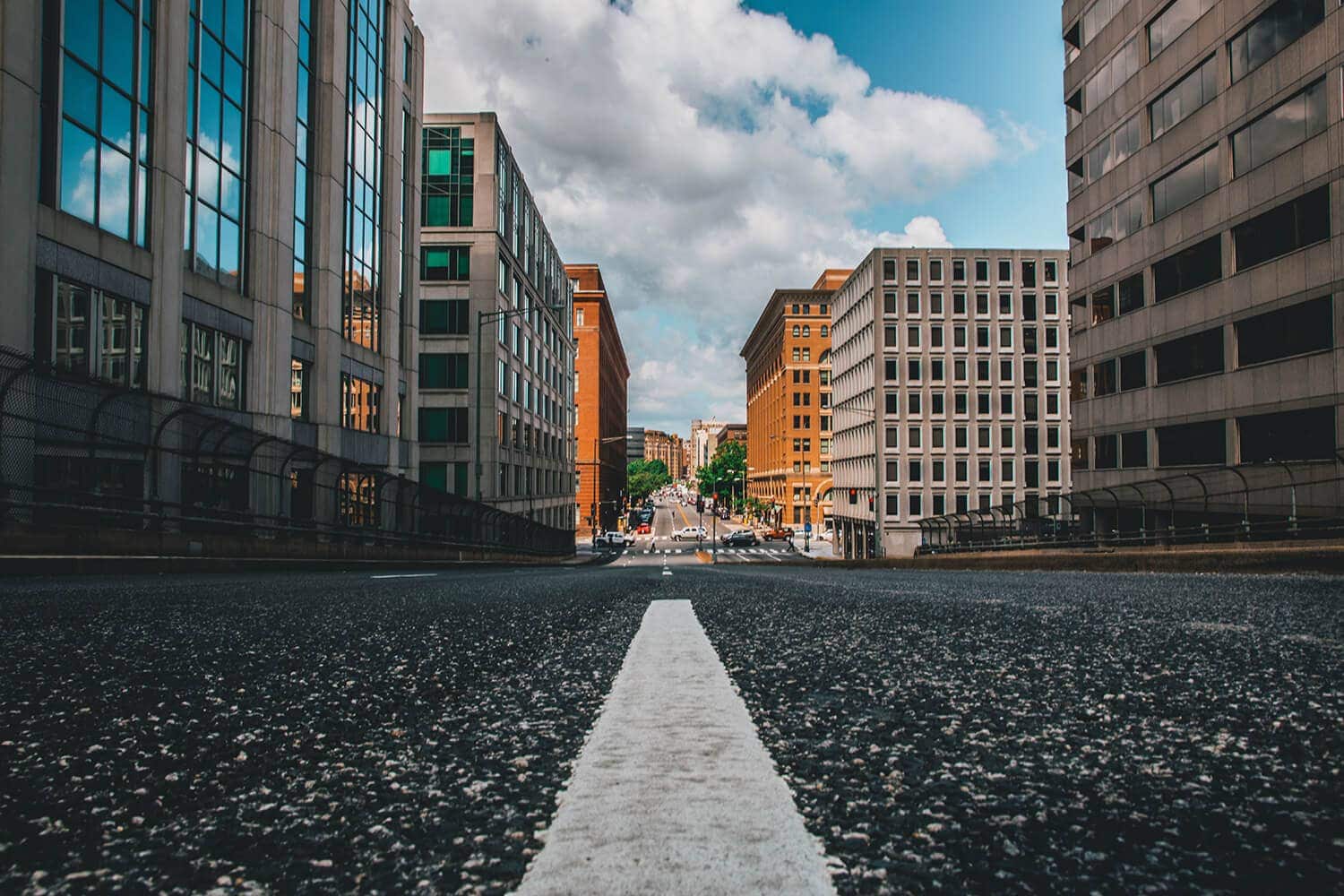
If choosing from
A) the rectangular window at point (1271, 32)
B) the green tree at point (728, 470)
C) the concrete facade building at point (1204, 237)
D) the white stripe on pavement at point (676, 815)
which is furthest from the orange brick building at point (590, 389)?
the white stripe on pavement at point (676, 815)

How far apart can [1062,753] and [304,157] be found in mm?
32952

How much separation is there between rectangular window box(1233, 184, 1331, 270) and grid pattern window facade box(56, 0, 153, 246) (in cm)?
3532

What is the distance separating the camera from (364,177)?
33594 mm

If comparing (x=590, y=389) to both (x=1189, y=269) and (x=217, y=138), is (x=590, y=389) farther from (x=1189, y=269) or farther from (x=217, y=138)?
(x=217, y=138)

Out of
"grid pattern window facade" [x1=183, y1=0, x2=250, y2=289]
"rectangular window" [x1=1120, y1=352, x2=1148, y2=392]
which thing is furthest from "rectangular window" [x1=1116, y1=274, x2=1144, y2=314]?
"grid pattern window facade" [x1=183, y1=0, x2=250, y2=289]

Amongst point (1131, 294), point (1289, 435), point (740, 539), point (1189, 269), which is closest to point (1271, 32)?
point (1189, 269)

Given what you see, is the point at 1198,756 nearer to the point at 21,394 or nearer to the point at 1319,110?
the point at 21,394

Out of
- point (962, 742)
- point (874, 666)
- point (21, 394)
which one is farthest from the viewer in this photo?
point (21, 394)

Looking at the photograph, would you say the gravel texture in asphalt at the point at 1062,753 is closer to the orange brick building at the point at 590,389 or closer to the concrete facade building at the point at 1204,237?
the concrete facade building at the point at 1204,237

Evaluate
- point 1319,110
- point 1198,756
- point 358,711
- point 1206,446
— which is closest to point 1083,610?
point 1198,756

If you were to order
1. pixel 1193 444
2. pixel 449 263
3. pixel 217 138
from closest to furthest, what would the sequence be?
pixel 217 138 < pixel 1193 444 < pixel 449 263

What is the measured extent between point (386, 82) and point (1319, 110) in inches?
1489

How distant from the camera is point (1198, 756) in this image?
146cm

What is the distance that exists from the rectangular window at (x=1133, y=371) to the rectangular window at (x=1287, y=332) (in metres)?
5.80
